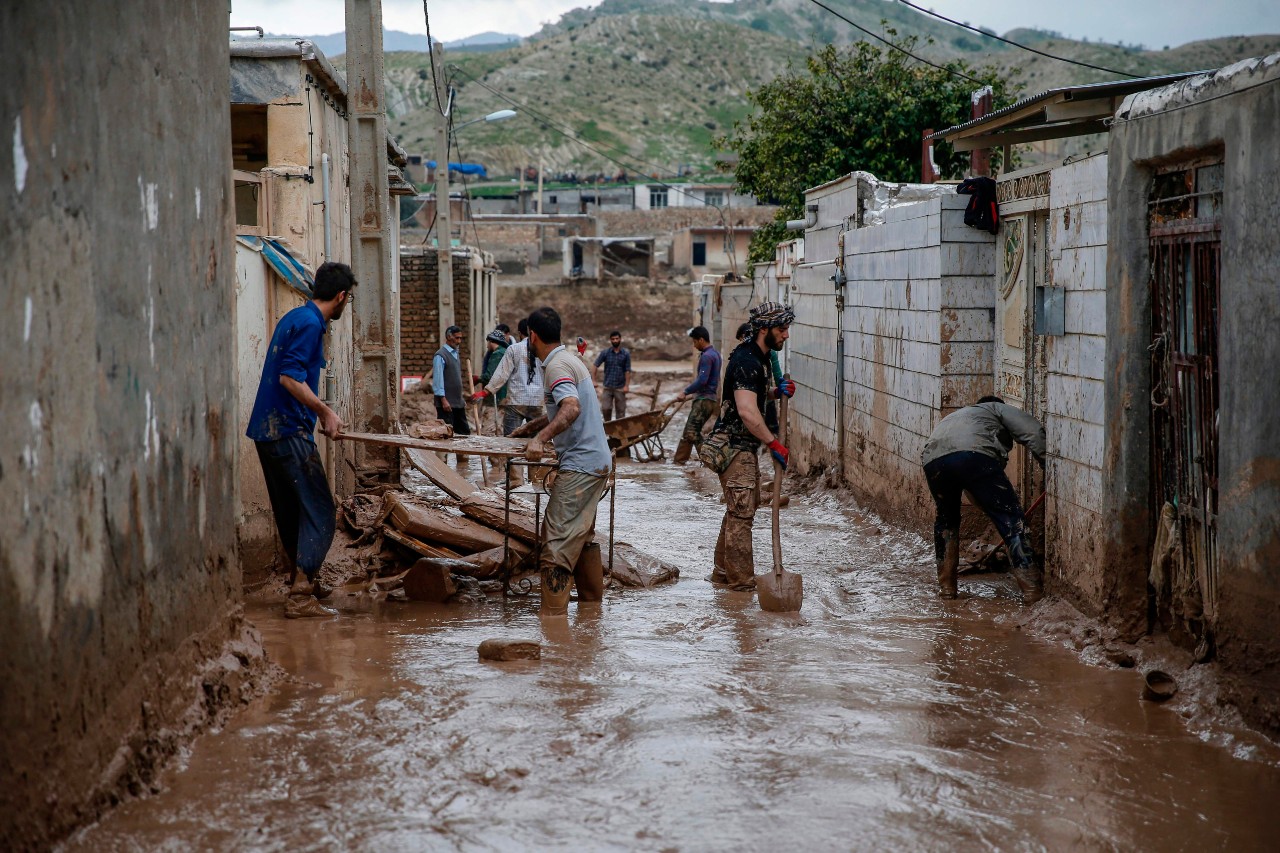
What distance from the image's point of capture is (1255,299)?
484cm

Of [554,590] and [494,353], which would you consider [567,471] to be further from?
[494,353]

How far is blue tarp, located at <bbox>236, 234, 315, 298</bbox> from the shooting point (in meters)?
7.43

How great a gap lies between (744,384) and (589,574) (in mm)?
1585

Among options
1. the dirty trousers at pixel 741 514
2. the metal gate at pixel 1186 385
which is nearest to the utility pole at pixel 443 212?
the dirty trousers at pixel 741 514

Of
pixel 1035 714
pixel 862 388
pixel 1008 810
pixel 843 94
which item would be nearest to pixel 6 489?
pixel 1008 810

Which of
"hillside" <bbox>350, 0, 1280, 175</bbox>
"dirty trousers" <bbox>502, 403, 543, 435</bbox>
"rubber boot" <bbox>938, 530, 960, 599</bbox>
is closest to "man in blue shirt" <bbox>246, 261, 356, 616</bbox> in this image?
"rubber boot" <bbox>938, 530, 960, 599</bbox>

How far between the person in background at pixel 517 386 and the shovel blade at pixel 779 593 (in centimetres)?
615

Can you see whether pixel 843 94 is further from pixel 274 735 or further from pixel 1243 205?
pixel 274 735

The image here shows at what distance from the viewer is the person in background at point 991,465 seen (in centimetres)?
726

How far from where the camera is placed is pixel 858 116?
21.0 m

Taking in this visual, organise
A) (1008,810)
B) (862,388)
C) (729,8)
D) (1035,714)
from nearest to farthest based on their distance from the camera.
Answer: (1008,810) → (1035,714) → (862,388) → (729,8)

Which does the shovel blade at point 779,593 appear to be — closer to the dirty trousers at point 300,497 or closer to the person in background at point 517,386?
the dirty trousers at point 300,497

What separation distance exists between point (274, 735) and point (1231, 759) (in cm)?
356

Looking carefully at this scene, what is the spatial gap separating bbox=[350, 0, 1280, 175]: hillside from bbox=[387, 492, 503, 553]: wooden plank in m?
72.2
